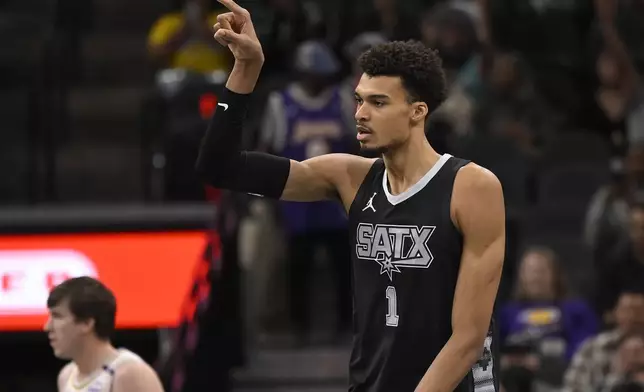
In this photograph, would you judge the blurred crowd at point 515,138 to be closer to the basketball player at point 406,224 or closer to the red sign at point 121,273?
the red sign at point 121,273

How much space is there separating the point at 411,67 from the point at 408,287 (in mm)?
729

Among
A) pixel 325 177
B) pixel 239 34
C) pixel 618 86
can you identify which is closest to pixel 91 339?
pixel 325 177

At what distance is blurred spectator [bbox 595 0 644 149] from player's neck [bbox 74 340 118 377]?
21.6 ft

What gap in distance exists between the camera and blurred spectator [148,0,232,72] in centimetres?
1118

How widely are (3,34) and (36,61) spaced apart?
38 cm

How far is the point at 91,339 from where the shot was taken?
18.3 feet

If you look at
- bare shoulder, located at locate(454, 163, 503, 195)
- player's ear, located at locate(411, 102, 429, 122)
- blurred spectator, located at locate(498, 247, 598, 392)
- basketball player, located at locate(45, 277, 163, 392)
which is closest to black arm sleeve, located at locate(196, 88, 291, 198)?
player's ear, located at locate(411, 102, 429, 122)

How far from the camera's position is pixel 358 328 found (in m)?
4.76

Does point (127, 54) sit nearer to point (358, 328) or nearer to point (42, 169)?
point (42, 169)

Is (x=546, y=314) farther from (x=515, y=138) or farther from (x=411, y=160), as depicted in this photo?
(x=411, y=160)

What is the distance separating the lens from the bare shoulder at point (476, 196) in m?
4.55

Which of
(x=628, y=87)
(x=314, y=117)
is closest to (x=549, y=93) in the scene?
(x=628, y=87)

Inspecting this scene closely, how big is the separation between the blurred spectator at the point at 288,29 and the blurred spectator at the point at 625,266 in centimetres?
338

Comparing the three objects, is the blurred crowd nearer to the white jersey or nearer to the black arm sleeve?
the white jersey
